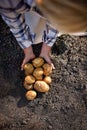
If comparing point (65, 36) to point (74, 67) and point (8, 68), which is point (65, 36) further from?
point (8, 68)

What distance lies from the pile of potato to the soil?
7 cm

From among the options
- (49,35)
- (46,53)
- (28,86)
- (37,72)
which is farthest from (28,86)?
(49,35)

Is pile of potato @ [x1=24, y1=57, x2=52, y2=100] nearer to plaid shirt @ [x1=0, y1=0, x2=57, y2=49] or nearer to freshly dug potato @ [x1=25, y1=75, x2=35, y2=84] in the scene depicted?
freshly dug potato @ [x1=25, y1=75, x2=35, y2=84]

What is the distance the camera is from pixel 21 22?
139 centimetres

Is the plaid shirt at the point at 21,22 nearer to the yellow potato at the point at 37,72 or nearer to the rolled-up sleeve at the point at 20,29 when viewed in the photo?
the rolled-up sleeve at the point at 20,29

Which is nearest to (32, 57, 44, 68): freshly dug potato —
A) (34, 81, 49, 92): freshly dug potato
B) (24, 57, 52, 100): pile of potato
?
(24, 57, 52, 100): pile of potato

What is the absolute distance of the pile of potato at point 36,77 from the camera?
178 centimetres

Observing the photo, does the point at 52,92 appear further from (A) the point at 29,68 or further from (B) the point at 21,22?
(B) the point at 21,22

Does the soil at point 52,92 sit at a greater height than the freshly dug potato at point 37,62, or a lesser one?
lesser

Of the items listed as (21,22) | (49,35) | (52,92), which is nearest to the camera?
(21,22)

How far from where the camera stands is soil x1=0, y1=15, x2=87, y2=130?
1.84 metres

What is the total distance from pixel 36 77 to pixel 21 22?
0.50m

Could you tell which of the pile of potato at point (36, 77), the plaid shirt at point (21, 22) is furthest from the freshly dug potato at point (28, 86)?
the plaid shirt at point (21, 22)

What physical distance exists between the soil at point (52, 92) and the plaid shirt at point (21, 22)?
0.83 feet
